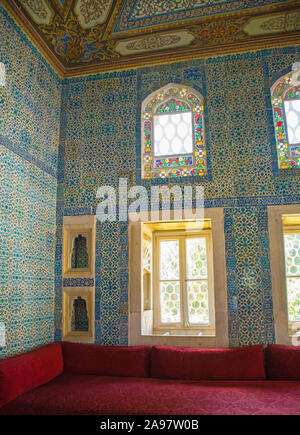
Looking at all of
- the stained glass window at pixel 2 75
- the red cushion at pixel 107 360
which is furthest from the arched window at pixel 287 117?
the stained glass window at pixel 2 75

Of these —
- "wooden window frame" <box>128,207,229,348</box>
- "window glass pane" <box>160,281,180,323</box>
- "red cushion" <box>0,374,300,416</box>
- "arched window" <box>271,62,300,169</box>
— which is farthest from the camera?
"window glass pane" <box>160,281,180,323</box>

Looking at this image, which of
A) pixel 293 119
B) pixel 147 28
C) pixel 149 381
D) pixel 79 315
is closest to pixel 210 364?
pixel 149 381

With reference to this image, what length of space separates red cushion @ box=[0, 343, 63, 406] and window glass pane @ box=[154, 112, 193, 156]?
3.00 metres

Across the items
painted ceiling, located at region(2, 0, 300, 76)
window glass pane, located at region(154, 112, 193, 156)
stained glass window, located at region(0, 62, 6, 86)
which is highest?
painted ceiling, located at region(2, 0, 300, 76)

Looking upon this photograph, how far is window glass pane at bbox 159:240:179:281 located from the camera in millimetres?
5867

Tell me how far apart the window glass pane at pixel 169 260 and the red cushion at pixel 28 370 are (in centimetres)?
192

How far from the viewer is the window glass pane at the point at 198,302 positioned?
5.63 m

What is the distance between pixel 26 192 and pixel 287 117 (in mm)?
3572

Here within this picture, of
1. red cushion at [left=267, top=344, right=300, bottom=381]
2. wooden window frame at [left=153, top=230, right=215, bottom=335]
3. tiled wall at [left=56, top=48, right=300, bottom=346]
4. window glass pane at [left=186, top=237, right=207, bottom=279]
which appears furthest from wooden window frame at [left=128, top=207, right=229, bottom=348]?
window glass pane at [left=186, top=237, right=207, bottom=279]

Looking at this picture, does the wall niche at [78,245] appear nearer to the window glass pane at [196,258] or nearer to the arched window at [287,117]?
the window glass pane at [196,258]

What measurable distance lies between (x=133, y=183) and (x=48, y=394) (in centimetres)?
280

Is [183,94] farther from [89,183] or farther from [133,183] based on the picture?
[89,183]

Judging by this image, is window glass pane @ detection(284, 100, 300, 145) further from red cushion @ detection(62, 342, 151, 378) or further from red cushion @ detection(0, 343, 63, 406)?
red cushion @ detection(0, 343, 63, 406)

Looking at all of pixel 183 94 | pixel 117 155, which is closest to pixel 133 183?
pixel 117 155
